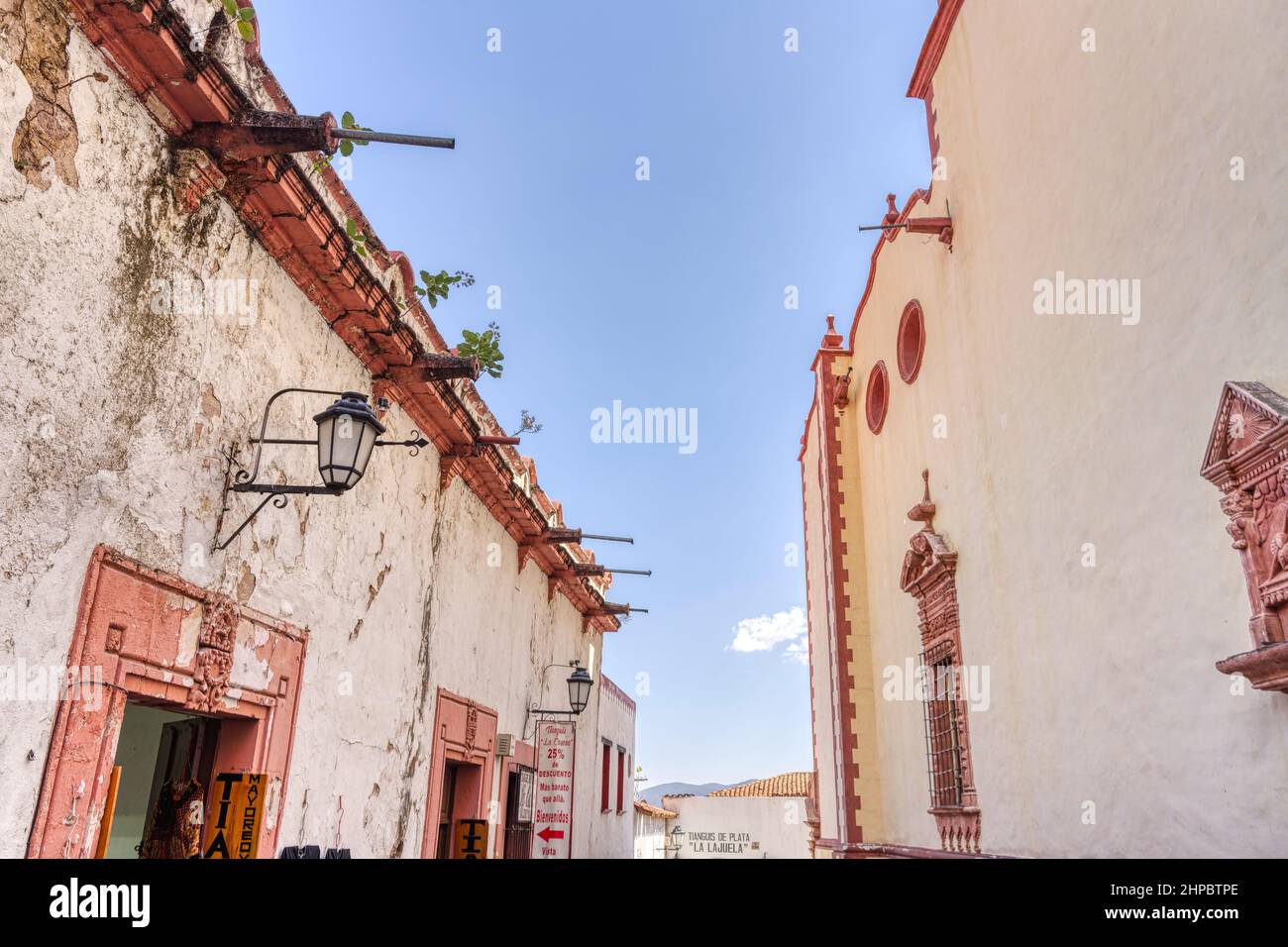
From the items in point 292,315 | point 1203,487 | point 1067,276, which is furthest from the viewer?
point 1067,276

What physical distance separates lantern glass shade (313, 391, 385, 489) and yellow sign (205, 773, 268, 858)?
154 cm

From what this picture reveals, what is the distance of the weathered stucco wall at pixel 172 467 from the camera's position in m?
3.31

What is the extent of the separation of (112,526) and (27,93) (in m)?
1.68

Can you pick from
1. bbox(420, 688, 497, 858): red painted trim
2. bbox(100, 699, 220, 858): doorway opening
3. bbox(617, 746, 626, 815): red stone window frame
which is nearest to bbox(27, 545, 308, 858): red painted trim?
bbox(100, 699, 220, 858): doorway opening

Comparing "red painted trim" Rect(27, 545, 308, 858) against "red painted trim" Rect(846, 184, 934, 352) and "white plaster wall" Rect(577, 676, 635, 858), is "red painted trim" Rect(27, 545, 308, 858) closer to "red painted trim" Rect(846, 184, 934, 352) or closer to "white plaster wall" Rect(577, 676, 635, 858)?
"red painted trim" Rect(846, 184, 934, 352)

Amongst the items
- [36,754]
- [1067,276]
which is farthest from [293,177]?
[1067,276]

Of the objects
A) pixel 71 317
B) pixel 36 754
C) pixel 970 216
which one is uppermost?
pixel 970 216

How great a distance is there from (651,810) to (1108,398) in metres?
24.4

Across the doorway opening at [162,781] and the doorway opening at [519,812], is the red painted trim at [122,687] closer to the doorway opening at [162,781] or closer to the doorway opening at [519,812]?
the doorway opening at [162,781]

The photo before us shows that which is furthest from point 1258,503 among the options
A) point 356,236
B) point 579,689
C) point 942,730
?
point 579,689

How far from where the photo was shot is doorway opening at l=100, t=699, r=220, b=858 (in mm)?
4637
